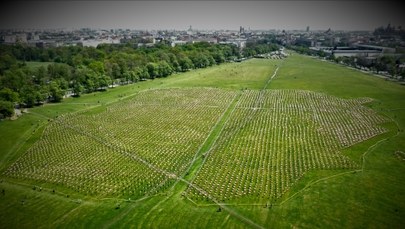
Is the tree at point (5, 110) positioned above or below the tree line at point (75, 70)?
below

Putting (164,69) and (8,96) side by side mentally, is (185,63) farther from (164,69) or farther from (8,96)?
(8,96)

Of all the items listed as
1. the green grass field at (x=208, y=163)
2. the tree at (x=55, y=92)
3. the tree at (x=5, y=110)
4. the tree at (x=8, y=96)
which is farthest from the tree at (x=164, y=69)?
the tree at (x=5, y=110)

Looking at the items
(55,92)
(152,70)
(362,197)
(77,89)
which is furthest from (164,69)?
(362,197)

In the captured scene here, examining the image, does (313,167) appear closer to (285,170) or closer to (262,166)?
(285,170)

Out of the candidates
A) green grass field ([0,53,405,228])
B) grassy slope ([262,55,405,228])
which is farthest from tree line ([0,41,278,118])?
grassy slope ([262,55,405,228])

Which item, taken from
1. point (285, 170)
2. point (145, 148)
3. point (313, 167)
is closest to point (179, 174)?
point (145, 148)

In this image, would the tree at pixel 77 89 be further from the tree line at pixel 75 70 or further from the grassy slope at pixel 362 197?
the grassy slope at pixel 362 197

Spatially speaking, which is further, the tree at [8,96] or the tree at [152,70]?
the tree at [152,70]
